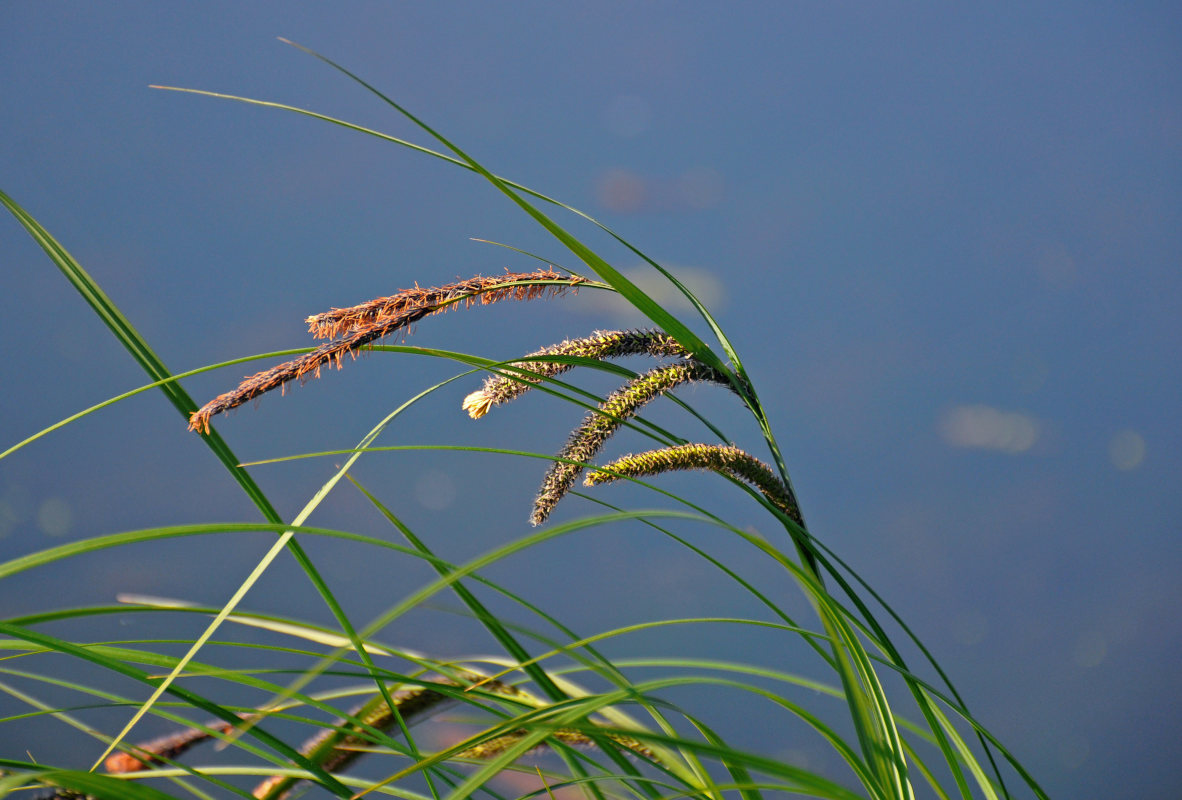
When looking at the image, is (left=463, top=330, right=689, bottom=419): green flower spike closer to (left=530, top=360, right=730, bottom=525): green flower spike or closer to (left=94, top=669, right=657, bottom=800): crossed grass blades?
(left=530, top=360, right=730, bottom=525): green flower spike

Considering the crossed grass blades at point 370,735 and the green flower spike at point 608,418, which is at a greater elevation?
the green flower spike at point 608,418

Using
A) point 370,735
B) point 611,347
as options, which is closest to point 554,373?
point 611,347

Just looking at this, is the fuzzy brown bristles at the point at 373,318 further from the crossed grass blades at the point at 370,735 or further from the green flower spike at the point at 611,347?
the crossed grass blades at the point at 370,735

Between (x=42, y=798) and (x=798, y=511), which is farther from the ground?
(x=798, y=511)

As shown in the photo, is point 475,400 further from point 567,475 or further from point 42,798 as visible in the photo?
point 42,798

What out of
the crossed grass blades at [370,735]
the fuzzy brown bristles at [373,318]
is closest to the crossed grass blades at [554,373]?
the fuzzy brown bristles at [373,318]

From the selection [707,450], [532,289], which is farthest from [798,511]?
[532,289]

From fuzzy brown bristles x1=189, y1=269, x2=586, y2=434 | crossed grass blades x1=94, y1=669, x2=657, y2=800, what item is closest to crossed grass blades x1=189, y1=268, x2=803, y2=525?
fuzzy brown bristles x1=189, y1=269, x2=586, y2=434

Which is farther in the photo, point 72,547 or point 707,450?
point 707,450
